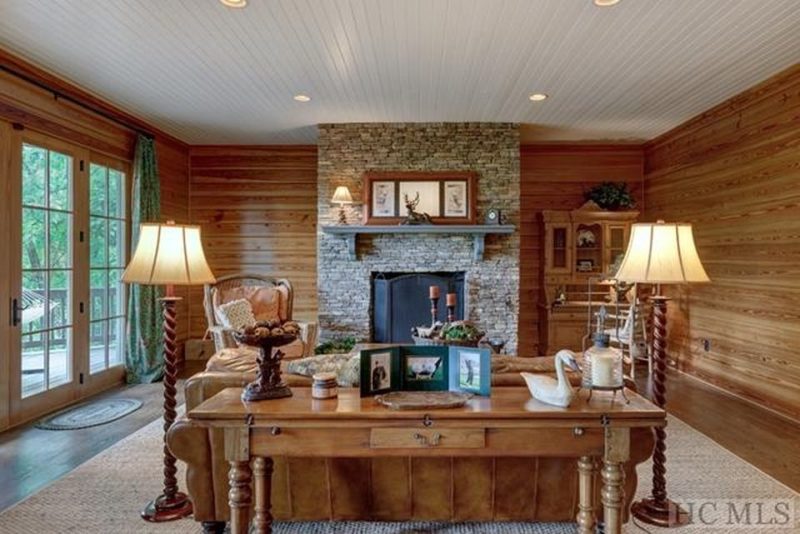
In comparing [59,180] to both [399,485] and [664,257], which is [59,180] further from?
[664,257]

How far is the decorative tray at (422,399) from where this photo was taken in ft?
5.86

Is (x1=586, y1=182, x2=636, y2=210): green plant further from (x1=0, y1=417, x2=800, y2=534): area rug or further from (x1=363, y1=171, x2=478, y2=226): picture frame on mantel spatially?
(x1=0, y1=417, x2=800, y2=534): area rug

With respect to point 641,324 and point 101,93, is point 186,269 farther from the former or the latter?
point 641,324

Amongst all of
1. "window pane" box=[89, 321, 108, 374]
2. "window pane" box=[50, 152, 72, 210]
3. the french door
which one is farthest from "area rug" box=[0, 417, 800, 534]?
"window pane" box=[50, 152, 72, 210]

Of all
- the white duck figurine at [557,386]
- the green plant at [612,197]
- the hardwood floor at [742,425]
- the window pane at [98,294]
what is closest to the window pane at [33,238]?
the window pane at [98,294]

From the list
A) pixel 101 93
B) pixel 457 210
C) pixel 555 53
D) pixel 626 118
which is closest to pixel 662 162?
pixel 626 118

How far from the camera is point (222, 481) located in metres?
2.11

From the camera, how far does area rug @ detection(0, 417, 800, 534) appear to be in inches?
93.2

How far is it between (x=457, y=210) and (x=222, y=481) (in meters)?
4.33

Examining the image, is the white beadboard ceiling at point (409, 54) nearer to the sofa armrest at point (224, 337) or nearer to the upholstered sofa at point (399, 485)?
the sofa armrest at point (224, 337)

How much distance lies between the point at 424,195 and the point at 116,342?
372 centimetres

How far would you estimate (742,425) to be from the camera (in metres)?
3.92

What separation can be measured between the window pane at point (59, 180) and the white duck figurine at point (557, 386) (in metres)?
4.37

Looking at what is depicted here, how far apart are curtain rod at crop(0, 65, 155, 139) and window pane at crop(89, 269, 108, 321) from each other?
153cm
